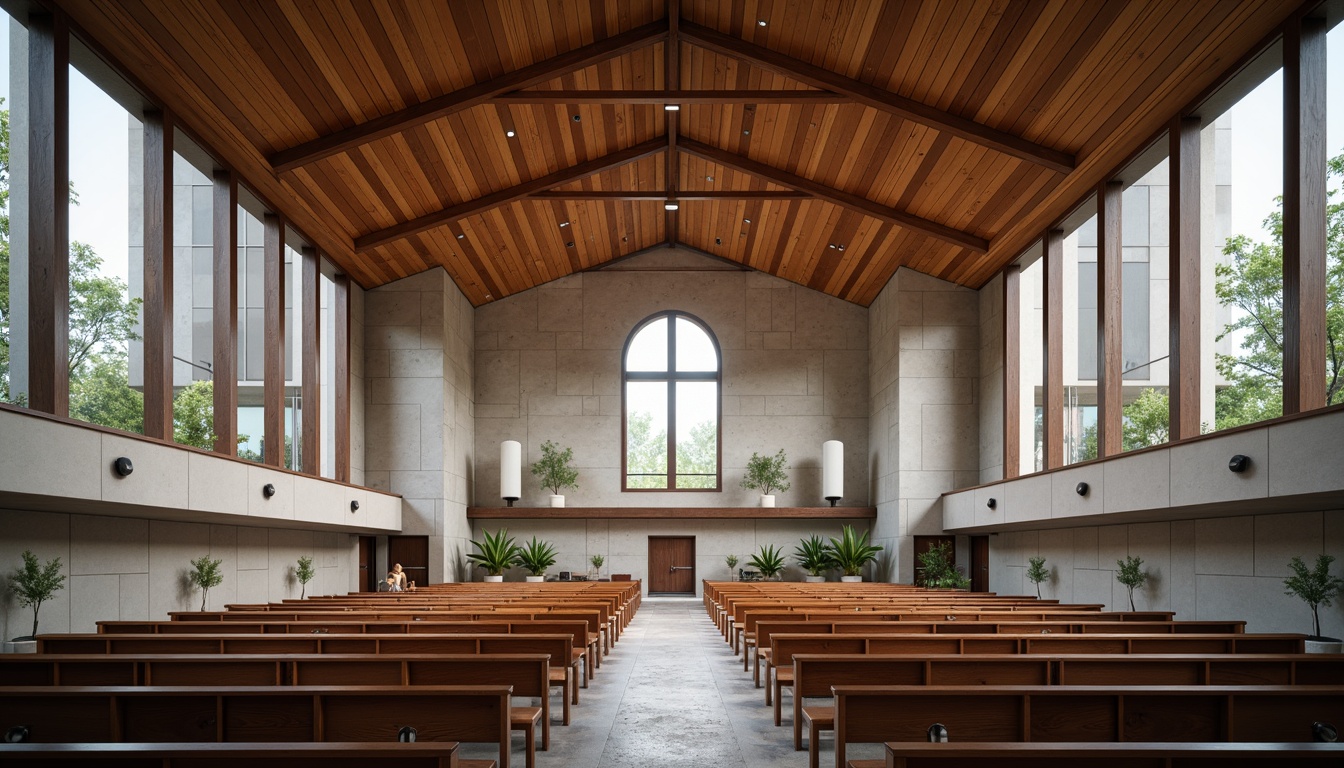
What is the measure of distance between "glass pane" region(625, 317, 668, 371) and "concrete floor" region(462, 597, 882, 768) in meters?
11.9

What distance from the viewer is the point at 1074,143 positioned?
39.8ft

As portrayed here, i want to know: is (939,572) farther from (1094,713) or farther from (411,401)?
(1094,713)

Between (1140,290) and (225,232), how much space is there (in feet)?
57.7

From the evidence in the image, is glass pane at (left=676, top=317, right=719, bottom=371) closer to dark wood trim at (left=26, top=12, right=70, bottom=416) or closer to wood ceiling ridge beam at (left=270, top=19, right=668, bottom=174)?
wood ceiling ridge beam at (left=270, top=19, right=668, bottom=174)

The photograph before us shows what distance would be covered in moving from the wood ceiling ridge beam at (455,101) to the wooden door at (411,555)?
27.3 ft

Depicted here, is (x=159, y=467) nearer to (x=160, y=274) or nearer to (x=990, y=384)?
(x=160, y=274)

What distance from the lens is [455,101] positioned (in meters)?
12.4

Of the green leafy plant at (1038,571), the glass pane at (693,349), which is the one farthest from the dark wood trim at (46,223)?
the glass pane at (693,349)

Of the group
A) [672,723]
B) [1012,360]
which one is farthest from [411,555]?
[672,723]

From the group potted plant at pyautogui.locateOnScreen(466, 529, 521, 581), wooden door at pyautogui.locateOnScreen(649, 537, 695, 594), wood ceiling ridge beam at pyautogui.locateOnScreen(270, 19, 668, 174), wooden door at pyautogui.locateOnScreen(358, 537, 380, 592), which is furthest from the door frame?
wood ceiling ridge beam at pyautogui.locateOnScreen(270, 19, 668, 174)

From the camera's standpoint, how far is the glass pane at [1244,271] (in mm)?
21438

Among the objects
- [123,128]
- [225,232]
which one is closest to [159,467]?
[225,232]

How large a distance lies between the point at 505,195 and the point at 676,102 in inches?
164

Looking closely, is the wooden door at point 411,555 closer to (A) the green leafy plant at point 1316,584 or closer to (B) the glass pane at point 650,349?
(B) the glass pane at point 650,349
